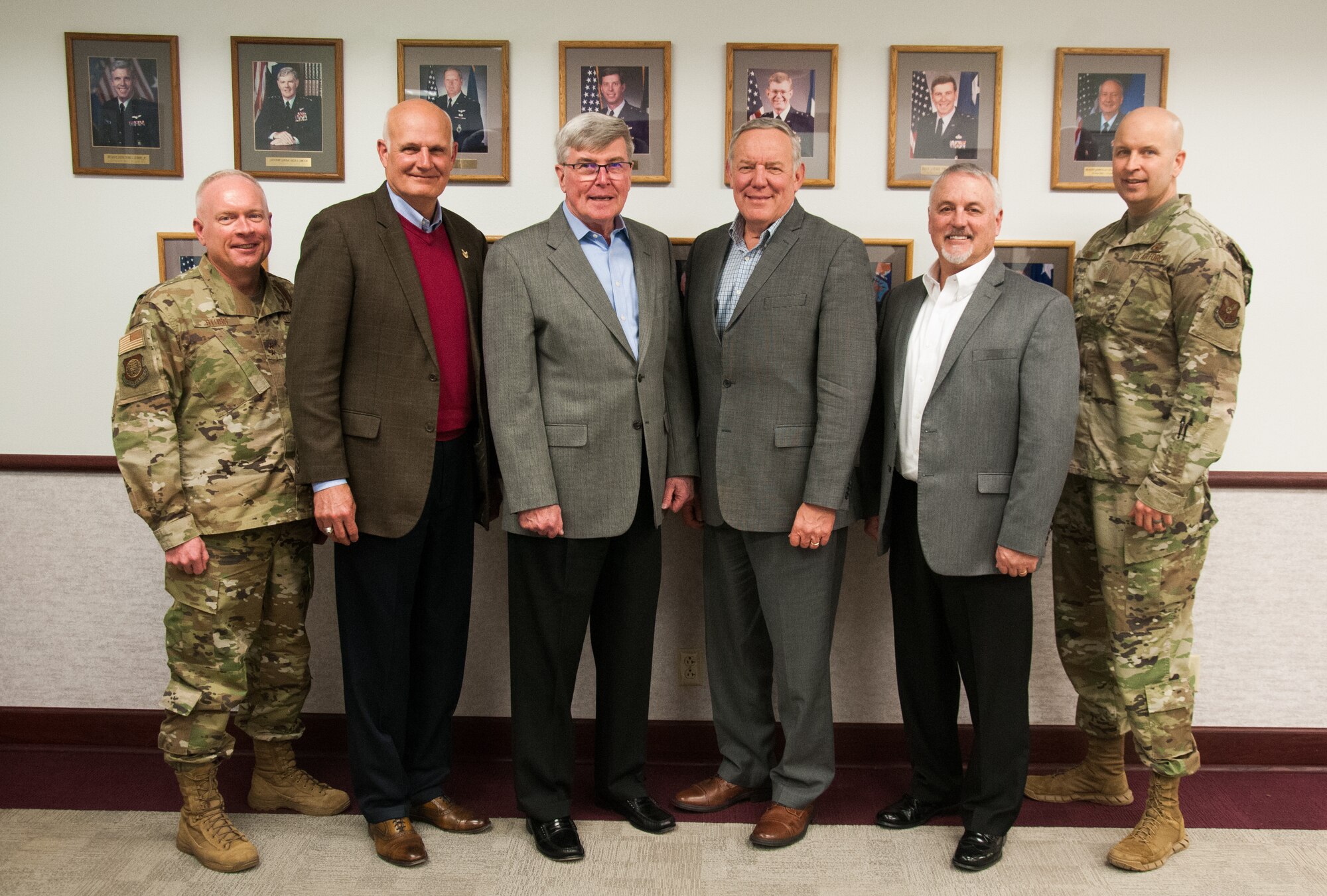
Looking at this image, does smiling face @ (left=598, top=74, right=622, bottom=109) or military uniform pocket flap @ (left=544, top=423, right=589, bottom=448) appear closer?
military uniform pocket flap @ (left=544, top=423, right=589, bottom=448)

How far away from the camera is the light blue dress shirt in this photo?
238cm

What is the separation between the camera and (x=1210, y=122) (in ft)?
9.04

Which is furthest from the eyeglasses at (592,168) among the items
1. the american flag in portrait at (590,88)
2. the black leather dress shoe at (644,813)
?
the black leather dress shoe at (644,813)

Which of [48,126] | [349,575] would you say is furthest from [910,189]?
[48,126]

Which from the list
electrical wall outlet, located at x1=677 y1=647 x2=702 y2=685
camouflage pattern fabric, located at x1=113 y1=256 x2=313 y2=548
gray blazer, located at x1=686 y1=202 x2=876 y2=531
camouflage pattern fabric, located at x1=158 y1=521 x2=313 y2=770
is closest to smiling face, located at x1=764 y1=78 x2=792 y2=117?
gray blazer, located at x1=686 y1=202 x2=876 y2=531

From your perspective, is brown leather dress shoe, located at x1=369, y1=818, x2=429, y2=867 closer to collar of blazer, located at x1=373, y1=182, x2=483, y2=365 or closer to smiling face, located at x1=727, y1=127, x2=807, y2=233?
collar of blazer, located at x1=373, y1=182, x2=483, y2=365

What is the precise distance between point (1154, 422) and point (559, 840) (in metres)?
1.78

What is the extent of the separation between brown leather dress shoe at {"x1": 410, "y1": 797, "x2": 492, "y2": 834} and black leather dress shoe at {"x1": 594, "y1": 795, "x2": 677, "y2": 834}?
0.33m

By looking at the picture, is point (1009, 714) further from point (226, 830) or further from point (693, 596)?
point (226, 830)

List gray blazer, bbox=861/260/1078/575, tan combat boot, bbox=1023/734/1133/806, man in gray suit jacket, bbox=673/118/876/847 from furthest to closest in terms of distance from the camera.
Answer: tan combat boot, bbox=1023/734/1133/806 < man in gray suit jacket, bbox=673/118/876/847 < gray blazer, bbox=861/260/1078/575

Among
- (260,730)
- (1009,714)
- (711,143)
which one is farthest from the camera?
(711,143)

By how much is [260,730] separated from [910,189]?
7.68ft

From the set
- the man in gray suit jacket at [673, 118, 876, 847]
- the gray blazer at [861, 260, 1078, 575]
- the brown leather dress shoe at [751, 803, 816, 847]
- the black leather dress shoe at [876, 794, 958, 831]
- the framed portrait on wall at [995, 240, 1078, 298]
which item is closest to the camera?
the gray blazer at [861, 260, 1078, 575]

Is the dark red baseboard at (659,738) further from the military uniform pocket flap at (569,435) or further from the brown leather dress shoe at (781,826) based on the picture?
the military uniform pocket flap at (569,435)
